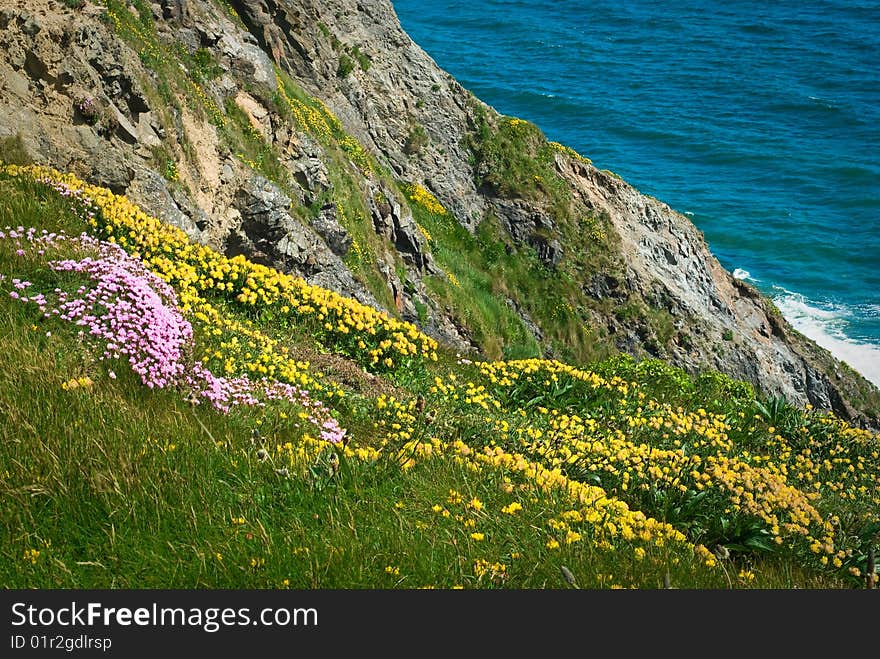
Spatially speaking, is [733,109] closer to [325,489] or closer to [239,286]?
[239,286]

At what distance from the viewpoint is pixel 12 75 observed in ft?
39.6

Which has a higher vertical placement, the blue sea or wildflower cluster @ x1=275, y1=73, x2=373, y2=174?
the blue sea

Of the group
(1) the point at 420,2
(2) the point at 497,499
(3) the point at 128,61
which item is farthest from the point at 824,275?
(1) the point at 420,2

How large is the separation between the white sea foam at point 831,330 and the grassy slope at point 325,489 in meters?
40.0

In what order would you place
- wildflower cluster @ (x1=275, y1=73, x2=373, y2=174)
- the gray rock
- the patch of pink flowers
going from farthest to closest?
wildflower cluster @ (x1=275, y1=73, x2=373, y2=174)
the gray rock
the patch of pink flowers

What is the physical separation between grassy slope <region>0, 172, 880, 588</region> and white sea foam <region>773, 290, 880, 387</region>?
Answer: 40037mm

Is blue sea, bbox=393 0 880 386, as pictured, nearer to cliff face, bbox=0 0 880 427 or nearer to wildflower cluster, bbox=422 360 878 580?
cliff face, bbox=0 0 880 427

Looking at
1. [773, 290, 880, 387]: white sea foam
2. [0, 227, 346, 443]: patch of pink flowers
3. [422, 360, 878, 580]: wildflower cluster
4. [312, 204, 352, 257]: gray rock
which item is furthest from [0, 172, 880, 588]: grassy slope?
[773, 290, 880, 387]: white sea foam

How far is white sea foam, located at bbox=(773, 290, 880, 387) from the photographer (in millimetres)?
45131

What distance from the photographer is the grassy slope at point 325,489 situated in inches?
184

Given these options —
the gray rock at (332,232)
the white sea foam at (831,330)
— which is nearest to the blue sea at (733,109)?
the white sea foam at (831,330)

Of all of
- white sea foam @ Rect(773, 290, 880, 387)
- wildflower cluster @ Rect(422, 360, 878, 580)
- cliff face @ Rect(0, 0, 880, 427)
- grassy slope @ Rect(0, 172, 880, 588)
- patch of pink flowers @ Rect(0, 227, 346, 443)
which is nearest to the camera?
grassy slope @ Rect(0, 172, 880, 588)

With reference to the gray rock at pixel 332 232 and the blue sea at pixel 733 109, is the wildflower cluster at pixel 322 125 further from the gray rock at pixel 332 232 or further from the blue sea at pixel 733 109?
the blue sea at pixel 733 109

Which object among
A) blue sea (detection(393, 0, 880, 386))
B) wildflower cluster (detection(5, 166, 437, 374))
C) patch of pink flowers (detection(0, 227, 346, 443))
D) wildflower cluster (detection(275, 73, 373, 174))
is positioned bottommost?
patch of pink flowers (detection(0, 227, 346, 443))
